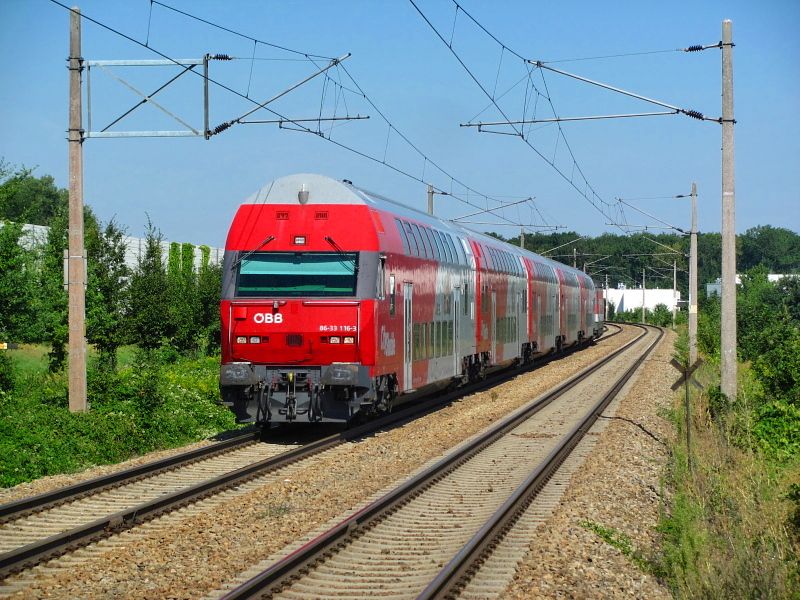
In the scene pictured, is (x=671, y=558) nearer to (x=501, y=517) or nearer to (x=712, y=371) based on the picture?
(x=501, y=517)

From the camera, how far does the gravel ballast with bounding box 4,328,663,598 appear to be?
8.28 m

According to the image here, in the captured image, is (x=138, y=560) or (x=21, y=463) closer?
(x=138, y=560)

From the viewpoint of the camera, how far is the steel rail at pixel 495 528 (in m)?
8.02

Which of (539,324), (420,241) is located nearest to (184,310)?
(539,324)

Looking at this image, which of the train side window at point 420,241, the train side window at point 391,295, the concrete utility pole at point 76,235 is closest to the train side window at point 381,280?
the train side window at point 391,295

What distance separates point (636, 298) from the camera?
12331 cm

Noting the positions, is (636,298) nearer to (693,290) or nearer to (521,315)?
(693,290)

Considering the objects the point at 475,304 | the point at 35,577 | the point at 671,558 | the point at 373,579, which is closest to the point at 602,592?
the point at 671,558

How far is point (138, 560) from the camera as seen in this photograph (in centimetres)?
895

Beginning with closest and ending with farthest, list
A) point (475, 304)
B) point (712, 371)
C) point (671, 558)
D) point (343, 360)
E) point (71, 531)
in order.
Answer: point (671, 558) → point (71, 531) → point (343, 360) → point (475, 304) → point (712, 371)

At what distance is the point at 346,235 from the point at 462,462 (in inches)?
159

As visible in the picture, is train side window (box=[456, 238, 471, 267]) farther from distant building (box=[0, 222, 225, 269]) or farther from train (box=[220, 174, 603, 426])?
distant building (box=[0, 222, 225, 269])

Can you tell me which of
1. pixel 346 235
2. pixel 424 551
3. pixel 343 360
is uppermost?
pixel 346 235

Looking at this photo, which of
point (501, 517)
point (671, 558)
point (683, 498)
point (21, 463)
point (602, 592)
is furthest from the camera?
point (21, 463)
